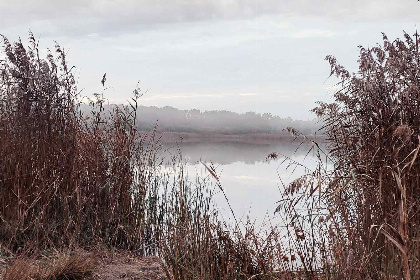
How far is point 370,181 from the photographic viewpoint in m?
3.27

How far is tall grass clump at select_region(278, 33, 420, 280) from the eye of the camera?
2568mm

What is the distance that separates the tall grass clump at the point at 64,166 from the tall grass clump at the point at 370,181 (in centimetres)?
203

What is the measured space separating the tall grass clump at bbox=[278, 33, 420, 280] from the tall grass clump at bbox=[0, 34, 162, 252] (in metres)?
2.03

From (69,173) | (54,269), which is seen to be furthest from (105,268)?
(69,173)

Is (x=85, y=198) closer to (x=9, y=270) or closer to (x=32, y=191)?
(x=32, y=191)

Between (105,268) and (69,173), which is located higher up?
(69,173)

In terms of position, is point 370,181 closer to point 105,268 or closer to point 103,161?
point 105,268

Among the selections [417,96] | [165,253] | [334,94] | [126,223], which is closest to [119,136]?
[126,223]

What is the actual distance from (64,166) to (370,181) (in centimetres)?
304

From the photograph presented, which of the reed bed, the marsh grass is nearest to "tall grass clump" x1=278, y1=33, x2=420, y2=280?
the reed bed

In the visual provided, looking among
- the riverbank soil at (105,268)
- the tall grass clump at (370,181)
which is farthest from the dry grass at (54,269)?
the tall grass clump at (370,181)

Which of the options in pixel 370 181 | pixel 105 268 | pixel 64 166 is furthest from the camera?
pixel 64 166

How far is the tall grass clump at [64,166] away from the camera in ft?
15.1

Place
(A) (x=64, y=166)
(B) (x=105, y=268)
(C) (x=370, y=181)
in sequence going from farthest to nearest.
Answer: (A) (x=64, y=166), (B) (x=105, y=268), (C) (x=370, y=181)
